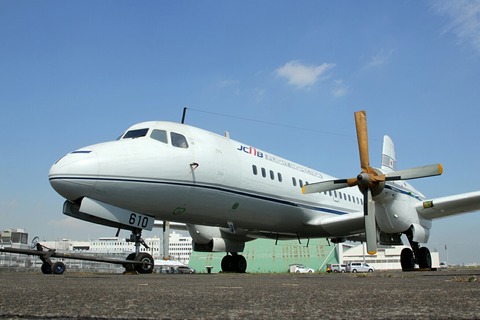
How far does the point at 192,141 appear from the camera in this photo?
13227mm

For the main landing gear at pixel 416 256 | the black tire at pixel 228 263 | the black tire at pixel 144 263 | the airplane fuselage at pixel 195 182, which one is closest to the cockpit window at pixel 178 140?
the airplane fuselage at pixel 195 182

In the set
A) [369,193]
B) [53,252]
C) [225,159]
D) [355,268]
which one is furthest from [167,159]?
[355,268]

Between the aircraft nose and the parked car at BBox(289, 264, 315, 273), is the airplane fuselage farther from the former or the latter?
the parked car at BBox(289, 264, 315, 273)

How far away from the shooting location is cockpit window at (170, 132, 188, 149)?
12830 mm

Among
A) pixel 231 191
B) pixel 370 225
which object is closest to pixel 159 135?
pixel 231 191

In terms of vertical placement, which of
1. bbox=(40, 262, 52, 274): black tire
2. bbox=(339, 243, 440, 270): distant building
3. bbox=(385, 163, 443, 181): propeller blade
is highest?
bbox=(385, 163, 443, 181): propeller blade

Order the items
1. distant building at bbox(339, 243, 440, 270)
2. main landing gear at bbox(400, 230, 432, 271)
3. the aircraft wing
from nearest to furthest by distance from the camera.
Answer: the aircraft wing
main landing gear at bbox(400, 230, 432, 271)
distant building at bbox(339, 243, 440, 270)

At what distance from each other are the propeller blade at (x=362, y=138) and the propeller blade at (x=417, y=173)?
754mm

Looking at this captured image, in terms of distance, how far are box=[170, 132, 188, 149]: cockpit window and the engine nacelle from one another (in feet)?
17.7

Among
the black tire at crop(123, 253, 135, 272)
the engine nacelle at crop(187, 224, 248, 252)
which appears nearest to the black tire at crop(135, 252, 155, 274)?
the black tire at crop(123, 253, 135, 272)

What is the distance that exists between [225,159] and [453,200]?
7597 millimetres

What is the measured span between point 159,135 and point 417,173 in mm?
7890

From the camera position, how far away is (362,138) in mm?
14820

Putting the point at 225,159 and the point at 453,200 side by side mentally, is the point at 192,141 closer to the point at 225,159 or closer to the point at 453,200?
the point at 225,159
